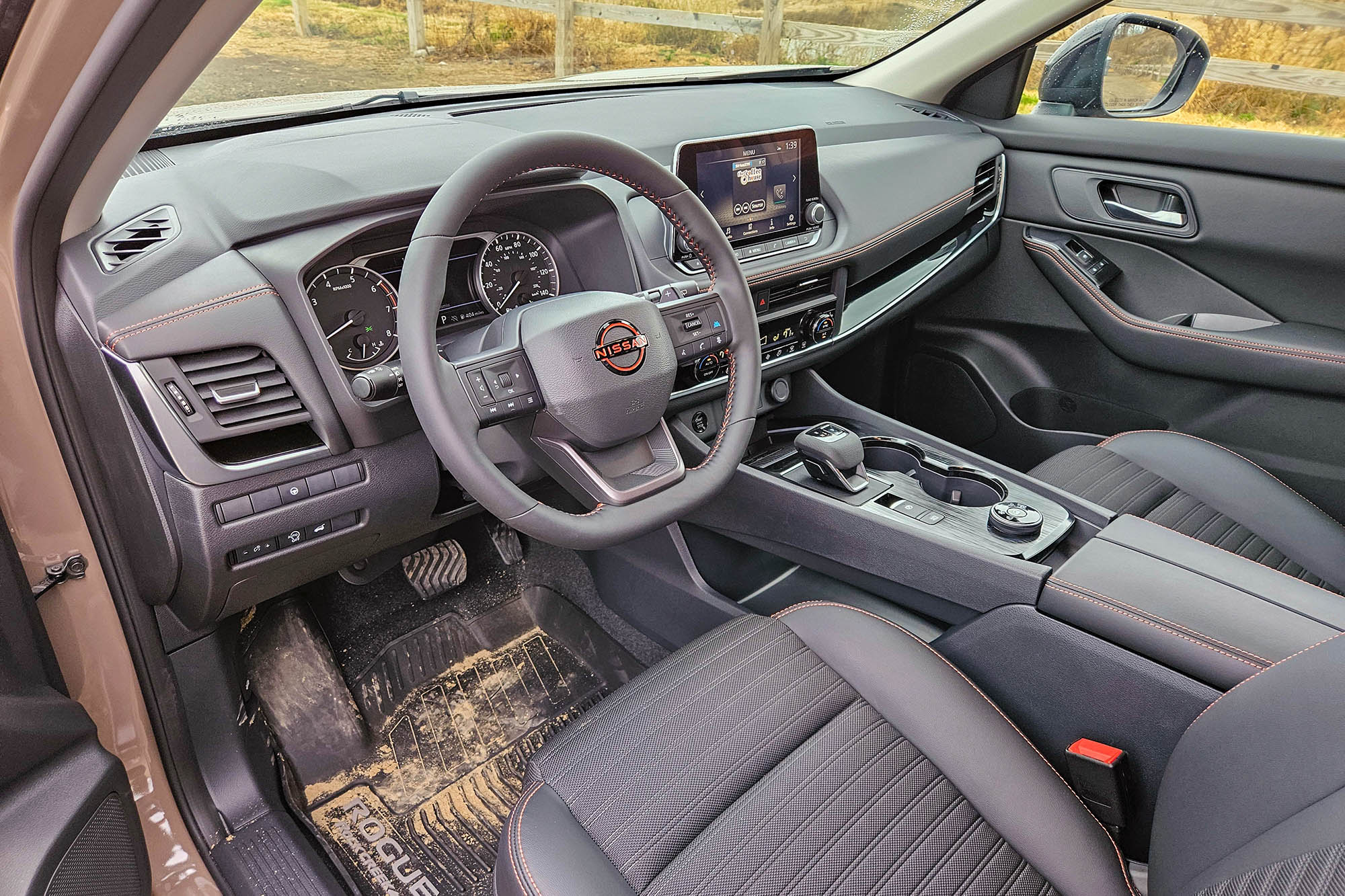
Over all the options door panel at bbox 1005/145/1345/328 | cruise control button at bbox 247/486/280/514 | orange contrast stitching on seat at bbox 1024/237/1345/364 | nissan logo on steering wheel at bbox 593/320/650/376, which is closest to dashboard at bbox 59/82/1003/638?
cruise control button at bbox 247/486/280/514

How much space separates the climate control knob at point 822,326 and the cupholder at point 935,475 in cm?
27

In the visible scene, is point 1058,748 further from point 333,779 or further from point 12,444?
point 12,444

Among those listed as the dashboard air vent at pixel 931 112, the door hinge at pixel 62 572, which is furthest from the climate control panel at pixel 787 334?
the door hinge at pixel 62 572

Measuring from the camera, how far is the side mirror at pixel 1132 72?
232 cm

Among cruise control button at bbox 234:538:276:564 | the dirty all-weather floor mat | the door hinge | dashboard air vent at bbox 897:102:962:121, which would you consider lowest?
the dirty all-weather floor mat

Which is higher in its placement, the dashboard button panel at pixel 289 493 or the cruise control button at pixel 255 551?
the dashboard button panel at pixel 289 493

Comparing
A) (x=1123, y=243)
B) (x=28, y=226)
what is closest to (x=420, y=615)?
(x=28, y=226)

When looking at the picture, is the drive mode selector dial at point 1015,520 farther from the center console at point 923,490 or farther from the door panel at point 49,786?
the door panel at point 49,786

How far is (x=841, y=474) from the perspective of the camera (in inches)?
63.6

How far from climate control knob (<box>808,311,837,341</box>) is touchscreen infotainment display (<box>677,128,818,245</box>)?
0.61 feet

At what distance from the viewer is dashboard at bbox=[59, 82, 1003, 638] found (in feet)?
3.75

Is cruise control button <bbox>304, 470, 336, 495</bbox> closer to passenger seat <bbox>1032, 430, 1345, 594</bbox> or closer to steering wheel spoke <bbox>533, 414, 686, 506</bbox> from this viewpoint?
steering wheel spoke <bbox>533, 414, 686, 506</bbox>

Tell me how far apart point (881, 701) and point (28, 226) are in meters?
1.19

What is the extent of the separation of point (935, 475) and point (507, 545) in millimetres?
976
